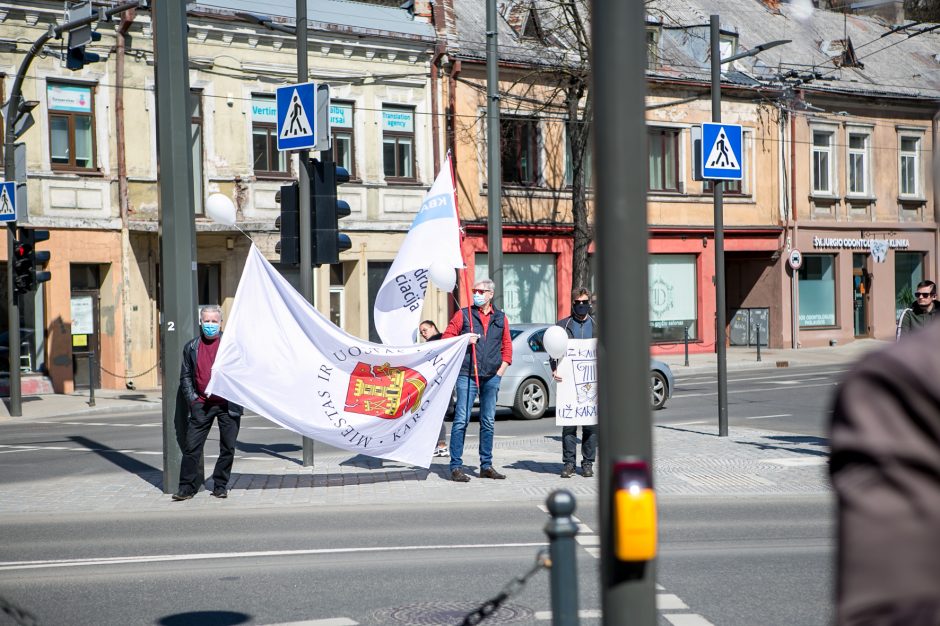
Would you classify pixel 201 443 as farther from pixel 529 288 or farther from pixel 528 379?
pixel 529 288

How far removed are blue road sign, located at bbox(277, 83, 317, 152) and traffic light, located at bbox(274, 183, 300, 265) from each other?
1.60 feet

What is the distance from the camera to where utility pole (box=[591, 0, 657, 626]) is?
11.4 ft

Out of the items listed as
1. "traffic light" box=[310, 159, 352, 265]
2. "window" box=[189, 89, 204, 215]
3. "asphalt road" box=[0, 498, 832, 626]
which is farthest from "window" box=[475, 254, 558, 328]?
"asphalt road" box=[0, 498, 832, 626]

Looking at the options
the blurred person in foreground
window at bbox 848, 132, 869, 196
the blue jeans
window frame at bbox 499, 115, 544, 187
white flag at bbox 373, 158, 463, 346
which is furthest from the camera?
window at bbox 848, 132, 869, 196

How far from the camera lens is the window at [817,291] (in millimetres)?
39156

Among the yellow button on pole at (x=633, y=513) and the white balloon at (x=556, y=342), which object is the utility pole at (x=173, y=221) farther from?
the yellow button on pole at (x=633, y=513)

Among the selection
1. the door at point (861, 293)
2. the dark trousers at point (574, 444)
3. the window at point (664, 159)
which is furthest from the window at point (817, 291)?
the dark trousers at point (574, 444)

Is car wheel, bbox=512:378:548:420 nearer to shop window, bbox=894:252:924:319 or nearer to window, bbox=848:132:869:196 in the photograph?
window, bbox=848:132:869:196

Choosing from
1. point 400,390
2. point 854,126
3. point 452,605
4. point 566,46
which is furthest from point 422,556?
point 854,126

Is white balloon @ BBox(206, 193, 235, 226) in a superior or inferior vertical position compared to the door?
superior

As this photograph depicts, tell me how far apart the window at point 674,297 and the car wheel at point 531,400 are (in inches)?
656

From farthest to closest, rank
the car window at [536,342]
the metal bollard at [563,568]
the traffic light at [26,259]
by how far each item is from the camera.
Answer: the traffic light at [26,259] → the car window at [536,342] → the metal bollard at [563,568]

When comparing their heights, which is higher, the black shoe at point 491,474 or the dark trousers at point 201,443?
the dark trousers at point 201,443

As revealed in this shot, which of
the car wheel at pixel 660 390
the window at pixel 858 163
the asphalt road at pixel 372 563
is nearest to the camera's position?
the asphalt road at pixel 372 563
